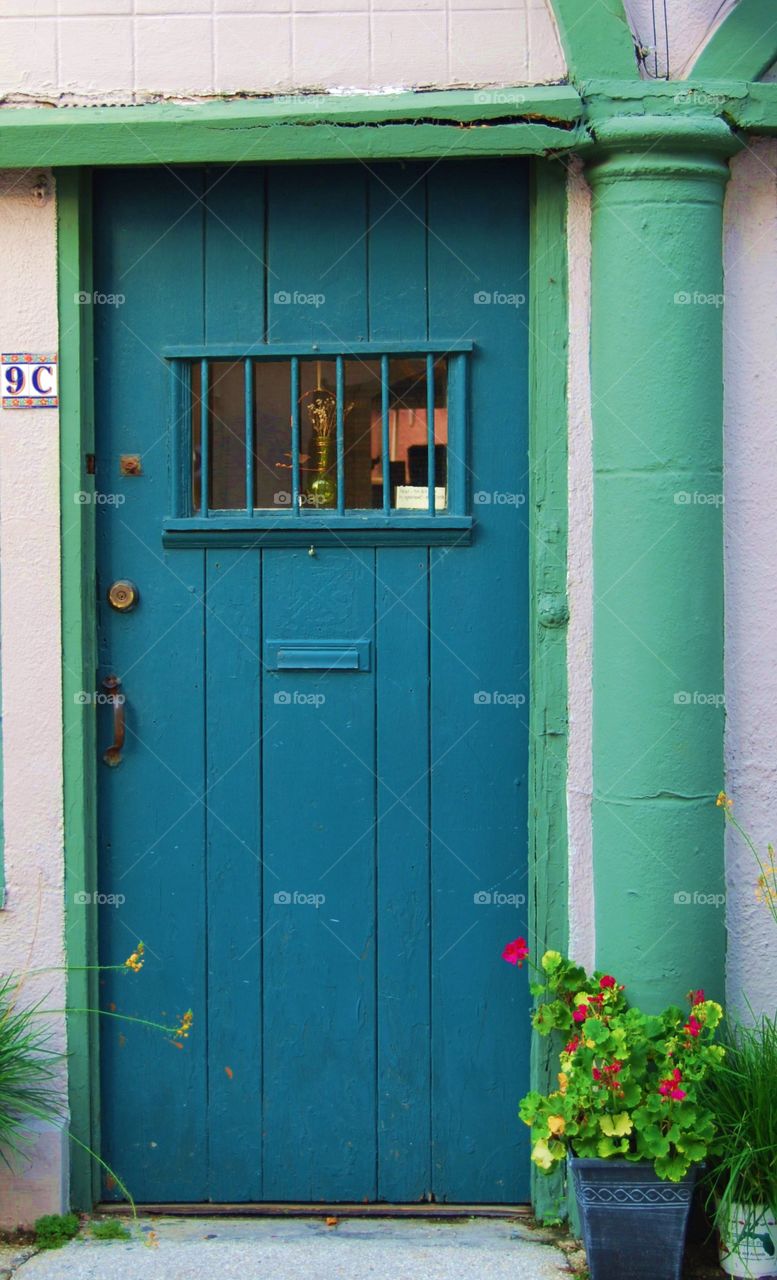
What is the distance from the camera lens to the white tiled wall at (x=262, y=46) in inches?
124

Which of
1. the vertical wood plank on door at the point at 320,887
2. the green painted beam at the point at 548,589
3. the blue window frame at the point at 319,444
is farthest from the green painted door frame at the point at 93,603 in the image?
the vertical wood plank on door at the point at 320,887

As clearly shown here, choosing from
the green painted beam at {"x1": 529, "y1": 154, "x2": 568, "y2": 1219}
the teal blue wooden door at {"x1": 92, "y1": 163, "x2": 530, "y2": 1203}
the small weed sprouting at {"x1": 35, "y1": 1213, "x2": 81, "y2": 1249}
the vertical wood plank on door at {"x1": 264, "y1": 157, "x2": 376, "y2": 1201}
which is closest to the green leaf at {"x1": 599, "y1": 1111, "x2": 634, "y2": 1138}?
the green painted beam at {"x1": 529, "y1": 154, "x2": 568, "y2": 1219}

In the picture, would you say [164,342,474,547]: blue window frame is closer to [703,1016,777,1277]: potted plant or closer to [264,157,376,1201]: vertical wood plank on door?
[264,157,376,1201]: vertical wood plank on door

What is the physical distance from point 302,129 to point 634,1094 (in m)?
2.34

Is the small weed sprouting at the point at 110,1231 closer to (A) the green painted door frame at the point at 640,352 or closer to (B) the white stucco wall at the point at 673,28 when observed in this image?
(A) the green painted door frame at the point at 640,352

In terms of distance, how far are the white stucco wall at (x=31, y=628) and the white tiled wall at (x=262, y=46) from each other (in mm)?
304

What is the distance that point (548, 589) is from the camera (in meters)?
3.20

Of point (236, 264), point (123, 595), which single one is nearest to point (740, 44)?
point (236, 264)

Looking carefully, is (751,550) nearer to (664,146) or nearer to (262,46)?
(664,146)

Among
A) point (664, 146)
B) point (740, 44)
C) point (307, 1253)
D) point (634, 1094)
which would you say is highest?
point (740, 44)

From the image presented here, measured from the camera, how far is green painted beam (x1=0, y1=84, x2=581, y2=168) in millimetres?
3053

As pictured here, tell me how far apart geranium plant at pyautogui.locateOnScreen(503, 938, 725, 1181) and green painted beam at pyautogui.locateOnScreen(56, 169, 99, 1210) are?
1.14 metres

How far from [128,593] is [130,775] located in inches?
18.5

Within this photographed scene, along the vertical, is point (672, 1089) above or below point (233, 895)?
below
